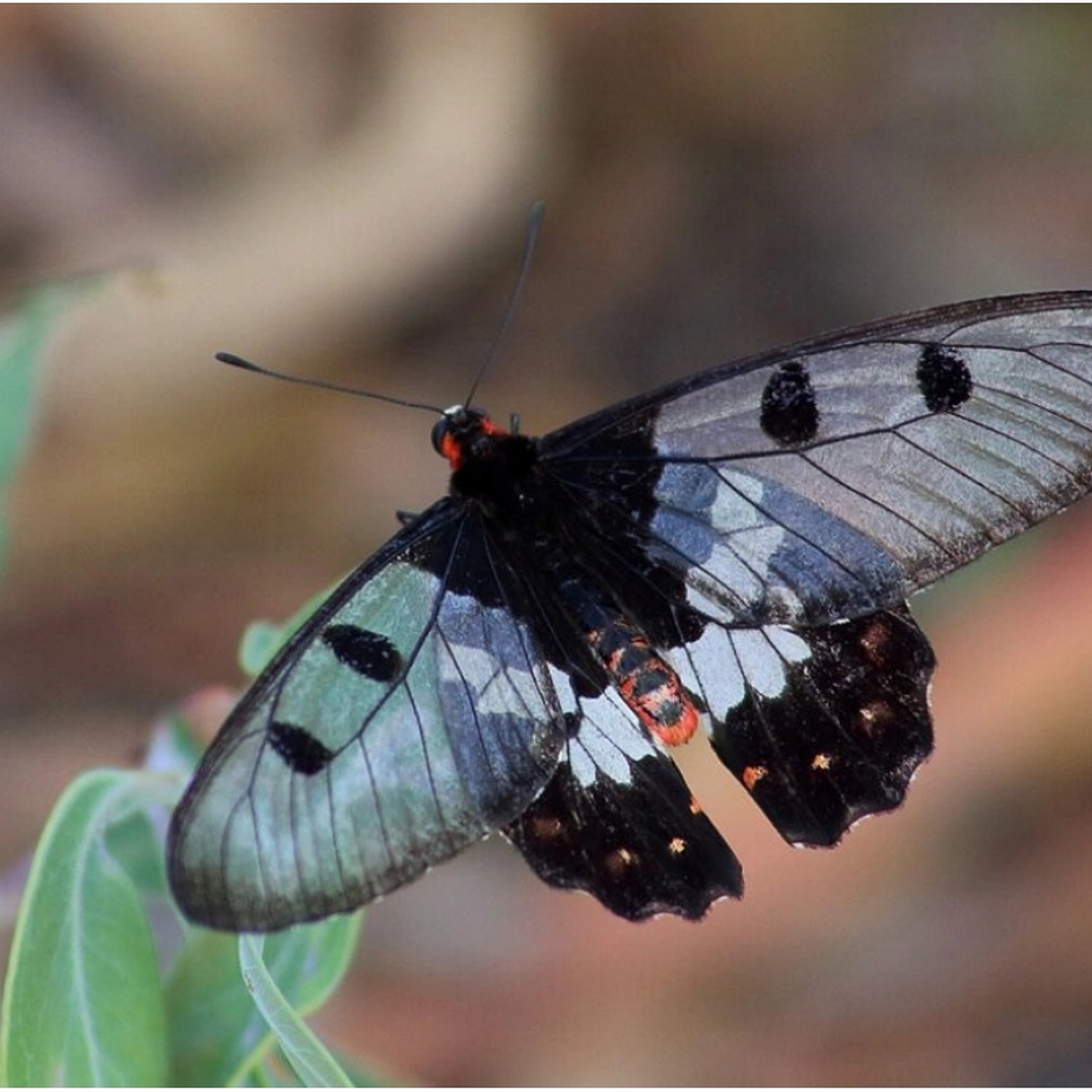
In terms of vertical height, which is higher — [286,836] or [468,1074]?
[468,1074]

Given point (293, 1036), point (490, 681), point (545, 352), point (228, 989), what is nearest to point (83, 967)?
point (228, 989)

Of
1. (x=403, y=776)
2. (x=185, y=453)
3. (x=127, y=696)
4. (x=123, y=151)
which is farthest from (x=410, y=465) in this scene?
(x=403, y=776)

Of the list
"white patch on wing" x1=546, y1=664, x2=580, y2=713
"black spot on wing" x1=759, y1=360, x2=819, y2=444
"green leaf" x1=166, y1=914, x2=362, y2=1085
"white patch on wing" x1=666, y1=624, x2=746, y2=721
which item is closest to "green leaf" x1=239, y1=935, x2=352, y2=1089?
"green leaf" x1=166, y1=914, x2=362, y2=1085

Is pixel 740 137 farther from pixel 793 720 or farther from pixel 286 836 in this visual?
pixel 286 836

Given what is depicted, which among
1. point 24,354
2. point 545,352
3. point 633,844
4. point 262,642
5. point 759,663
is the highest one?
point 545,352

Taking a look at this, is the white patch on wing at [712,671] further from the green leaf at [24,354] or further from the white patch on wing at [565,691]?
the green leaf at [24,354]

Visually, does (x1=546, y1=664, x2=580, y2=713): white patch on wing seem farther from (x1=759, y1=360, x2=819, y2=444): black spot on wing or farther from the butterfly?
(x1=759, y1=360, x2=819, y2=444): black spot on wing

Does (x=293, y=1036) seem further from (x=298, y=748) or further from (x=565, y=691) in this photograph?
(x=565, y=691)

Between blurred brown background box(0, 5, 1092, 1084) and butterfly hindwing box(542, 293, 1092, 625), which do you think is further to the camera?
blurred brown background box(0, 5, 1092, 1084)
